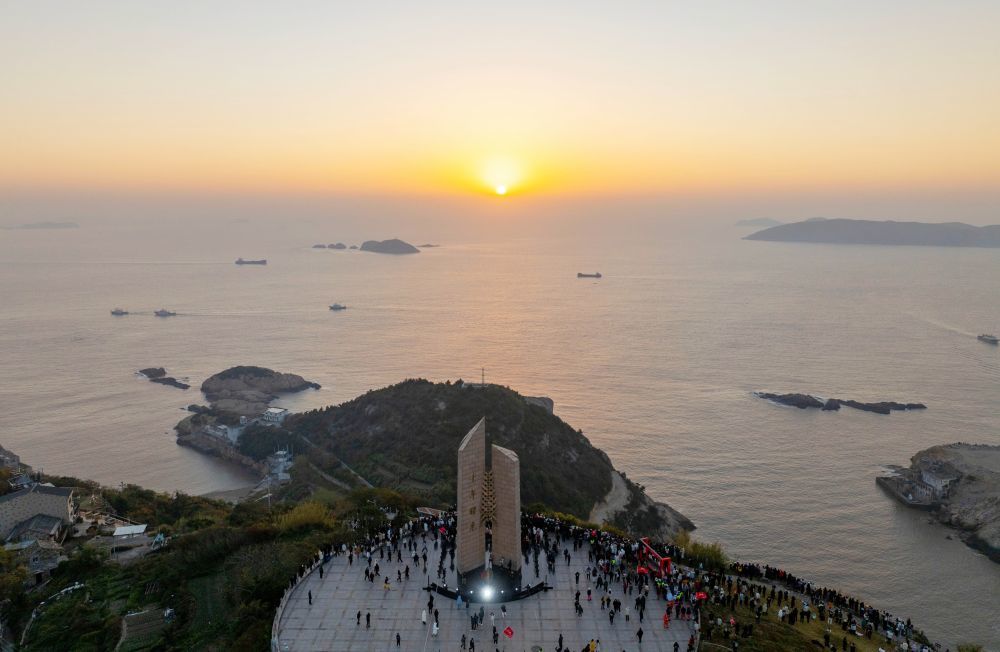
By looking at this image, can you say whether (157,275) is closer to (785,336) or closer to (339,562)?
(785,336)

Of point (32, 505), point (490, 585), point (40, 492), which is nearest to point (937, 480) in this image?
point (490, 585)

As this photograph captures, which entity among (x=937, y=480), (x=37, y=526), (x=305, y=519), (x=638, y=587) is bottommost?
(x=937, y=480)

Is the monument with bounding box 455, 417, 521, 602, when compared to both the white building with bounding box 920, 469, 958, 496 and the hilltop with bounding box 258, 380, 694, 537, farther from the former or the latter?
the white building with bounding box 920, 469, 958, 496

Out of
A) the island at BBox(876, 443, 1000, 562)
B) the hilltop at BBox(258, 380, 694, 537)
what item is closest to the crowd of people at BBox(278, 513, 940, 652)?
the hilltop at BBox(258, 380, 694, 537)

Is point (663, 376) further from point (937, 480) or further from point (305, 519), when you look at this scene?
point (305, 519)

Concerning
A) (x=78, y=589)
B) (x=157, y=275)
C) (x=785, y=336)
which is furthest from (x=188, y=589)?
(x=157, y=275)

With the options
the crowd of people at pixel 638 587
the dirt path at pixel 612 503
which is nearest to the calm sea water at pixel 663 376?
the dirt path at pixel 612 503
